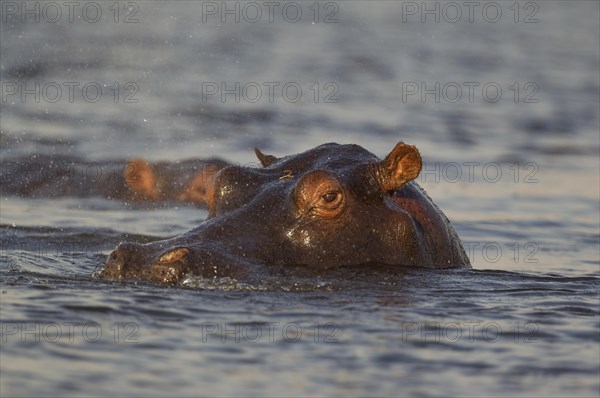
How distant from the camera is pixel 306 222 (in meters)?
10.4

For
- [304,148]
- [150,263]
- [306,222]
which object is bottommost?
[150,263]

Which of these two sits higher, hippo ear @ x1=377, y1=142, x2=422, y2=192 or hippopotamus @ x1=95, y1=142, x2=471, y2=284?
hippo ear @ x1=377, y1=142, x2=422, y2=192

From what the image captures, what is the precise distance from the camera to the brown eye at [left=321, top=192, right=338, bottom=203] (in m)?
10.4

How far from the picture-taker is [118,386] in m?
7.81

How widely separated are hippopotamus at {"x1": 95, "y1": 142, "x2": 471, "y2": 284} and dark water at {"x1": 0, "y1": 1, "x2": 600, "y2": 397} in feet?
0.53

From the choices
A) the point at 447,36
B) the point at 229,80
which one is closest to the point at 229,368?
the point at 229,80

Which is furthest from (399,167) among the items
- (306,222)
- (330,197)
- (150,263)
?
(150,263)

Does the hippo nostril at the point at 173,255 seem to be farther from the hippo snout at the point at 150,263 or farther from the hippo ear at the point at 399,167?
the hippo ear at the point at 399,167

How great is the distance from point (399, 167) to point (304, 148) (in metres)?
7.71

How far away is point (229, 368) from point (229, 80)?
1554 cm

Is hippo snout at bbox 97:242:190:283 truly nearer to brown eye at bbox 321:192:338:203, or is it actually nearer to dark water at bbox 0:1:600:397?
dark water at bbox 0:1:600:397

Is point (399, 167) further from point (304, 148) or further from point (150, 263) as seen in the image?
point (304, 148)

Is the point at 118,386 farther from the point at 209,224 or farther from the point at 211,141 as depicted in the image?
the point at 211,141

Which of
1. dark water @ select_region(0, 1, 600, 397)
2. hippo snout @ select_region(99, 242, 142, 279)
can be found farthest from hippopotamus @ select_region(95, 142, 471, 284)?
dark water @ select_region(0, 1, 600, 397)
